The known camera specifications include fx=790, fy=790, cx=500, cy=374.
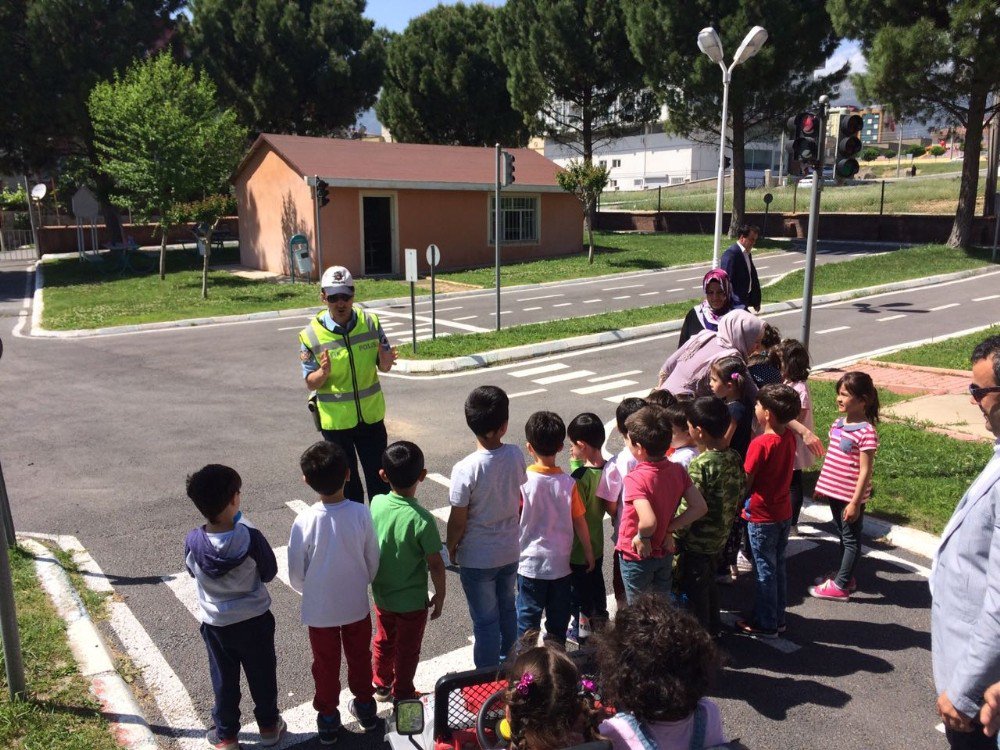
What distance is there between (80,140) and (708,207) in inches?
1187

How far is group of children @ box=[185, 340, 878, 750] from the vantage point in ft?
12.3

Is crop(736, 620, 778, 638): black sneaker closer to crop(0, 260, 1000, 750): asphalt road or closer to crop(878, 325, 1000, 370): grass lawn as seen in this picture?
crop(0, 260, 1000, 750): asphalt road

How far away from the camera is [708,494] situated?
14.1 ft

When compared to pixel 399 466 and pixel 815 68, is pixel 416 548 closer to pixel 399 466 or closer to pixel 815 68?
pixel 399 466

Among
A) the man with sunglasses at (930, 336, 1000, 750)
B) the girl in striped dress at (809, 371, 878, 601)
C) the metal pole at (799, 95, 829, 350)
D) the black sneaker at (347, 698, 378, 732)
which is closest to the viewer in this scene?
the man with sunglasses at (930, 336, 1000, 750)

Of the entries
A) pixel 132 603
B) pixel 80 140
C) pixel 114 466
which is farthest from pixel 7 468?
pixel 80 140

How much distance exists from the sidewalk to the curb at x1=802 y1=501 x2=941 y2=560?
93.6 inches

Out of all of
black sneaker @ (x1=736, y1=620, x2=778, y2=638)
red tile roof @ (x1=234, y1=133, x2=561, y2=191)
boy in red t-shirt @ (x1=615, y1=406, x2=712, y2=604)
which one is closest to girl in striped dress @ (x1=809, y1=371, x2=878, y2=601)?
black sneaker @ (x1=736, y1=620, x2=778, y2=638)

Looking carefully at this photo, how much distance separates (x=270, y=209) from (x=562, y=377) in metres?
18.6

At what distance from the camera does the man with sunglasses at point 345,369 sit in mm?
5348

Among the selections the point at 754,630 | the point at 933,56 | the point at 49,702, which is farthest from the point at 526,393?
the point at 933,56

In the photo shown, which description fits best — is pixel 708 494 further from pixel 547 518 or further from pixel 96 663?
pixel 96 663

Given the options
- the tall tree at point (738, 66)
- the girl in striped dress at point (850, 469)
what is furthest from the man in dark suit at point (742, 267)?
the tall tree at point (738, 66)

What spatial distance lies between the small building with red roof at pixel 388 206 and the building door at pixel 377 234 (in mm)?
34
